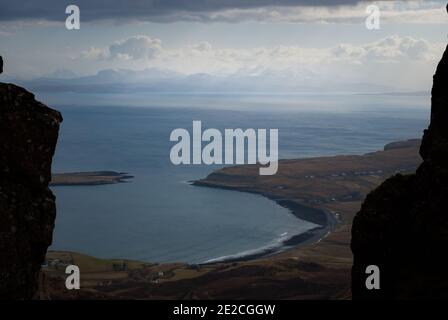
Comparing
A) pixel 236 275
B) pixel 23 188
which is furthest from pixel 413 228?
pixel 236 275

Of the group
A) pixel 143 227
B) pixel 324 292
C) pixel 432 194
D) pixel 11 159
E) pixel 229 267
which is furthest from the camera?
pixel 143 227

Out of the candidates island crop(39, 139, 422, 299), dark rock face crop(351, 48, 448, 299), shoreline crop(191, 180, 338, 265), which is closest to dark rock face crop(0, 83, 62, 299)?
dark rock face crop(351, 48, 448, 299)

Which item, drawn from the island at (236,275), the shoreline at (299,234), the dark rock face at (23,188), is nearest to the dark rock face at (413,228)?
the dark rock face at (23,188)

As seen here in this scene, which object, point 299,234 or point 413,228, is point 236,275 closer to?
point 299,234

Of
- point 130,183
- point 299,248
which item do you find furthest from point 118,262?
point 130,183

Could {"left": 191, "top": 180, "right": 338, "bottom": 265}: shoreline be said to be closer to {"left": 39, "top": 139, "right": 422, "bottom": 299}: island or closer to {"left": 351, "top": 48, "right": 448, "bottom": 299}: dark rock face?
{"left": 39, "top": 139, "right": 422, "bottom": 299}: island

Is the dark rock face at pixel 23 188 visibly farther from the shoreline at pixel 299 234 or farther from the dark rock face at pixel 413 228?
the shoreline at pixel 299 234
